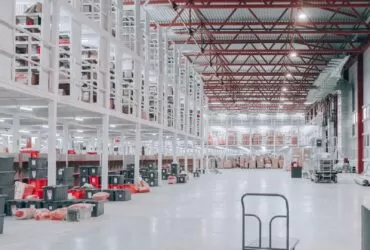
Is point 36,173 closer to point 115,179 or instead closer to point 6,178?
point 6,178

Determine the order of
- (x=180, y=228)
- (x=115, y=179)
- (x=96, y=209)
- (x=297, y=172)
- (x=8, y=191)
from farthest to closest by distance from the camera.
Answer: (x=297, y=172)
(x=115, y=179)
(x=8, y=191)
(x=96, y=209)
(x=180, y=228)

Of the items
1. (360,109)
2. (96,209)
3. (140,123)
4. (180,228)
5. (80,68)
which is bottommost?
(180,228)

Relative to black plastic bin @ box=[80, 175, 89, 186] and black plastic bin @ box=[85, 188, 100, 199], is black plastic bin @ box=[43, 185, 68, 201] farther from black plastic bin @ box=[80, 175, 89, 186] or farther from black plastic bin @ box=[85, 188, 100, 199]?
black plastic bin @ box=[80, 175, 89, 186]

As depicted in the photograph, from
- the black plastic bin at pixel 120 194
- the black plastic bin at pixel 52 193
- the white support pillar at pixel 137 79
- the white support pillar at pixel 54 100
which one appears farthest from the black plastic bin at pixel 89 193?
the white support pillar at pixel 137 79

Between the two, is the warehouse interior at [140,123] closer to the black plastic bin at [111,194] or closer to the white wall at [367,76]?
the black plastic bin at [111,194]

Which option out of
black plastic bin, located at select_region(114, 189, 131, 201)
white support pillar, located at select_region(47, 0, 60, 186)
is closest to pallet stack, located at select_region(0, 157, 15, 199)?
white support pillar, located at select_region(47, 0, 60, 186)

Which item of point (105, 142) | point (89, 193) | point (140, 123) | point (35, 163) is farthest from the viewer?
point (140, 123)

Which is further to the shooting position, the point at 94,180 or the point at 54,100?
the point at 94,180

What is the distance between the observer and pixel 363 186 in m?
22.8

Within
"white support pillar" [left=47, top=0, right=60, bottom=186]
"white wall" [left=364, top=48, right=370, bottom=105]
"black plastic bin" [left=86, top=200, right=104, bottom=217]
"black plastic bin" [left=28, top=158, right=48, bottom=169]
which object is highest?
"white wall" [left=364, top=48, right=370, bottom=105]

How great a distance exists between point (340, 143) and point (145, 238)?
2814 centimetres

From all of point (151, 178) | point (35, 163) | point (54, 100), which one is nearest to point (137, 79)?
point (151, 178)

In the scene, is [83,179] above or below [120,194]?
above

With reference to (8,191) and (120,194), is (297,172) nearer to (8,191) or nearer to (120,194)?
(120,194)
